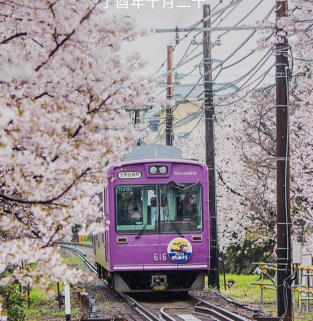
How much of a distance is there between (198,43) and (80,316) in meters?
12.2

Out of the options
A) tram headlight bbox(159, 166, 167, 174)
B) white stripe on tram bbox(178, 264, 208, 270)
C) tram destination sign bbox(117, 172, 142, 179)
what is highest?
tram headlight bbox(159, 166, 167, 174)

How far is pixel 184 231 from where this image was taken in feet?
52.2

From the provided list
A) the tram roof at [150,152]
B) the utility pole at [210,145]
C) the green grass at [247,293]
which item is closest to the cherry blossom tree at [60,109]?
the tram roof at [150,152]

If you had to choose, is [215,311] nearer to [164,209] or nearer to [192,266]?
[192,266]

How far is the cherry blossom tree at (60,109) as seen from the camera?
17.9 ft

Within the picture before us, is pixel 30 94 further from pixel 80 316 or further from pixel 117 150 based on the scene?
pixel 80 316

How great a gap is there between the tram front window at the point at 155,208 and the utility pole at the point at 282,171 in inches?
108

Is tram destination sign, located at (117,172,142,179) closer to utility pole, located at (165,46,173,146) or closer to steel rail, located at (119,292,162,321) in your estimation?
steel rail, located at (119,292,162,321)

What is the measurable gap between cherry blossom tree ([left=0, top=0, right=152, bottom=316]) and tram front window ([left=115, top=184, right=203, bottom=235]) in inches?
360

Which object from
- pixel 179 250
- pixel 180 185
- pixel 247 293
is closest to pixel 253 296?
pixel 247 293

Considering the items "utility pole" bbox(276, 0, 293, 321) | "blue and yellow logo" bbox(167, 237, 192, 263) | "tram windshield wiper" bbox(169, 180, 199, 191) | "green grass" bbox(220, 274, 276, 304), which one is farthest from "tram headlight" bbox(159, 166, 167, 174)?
"green grass" bbox(220, 274, 276, 304)

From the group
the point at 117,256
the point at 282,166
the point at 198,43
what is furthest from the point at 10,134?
the point at 198,43

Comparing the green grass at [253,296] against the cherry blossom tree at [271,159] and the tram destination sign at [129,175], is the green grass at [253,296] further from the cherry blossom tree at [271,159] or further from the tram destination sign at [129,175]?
the tram destination sign at [129,175]

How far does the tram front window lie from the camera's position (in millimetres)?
15750
